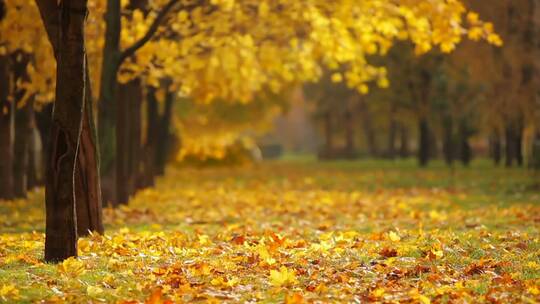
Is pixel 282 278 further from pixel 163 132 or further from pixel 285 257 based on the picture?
pixel 163 132

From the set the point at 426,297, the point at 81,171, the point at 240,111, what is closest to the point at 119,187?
the point at 81,171

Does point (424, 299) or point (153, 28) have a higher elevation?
point (153, 28)

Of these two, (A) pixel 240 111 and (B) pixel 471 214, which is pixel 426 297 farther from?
(A) pixel 240 111

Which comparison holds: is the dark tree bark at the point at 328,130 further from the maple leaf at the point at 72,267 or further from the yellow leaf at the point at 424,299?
the yellow leaf at the point at 424,299

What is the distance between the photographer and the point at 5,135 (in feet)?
67.5

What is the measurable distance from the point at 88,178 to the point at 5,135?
9155 mm

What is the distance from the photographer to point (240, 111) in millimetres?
49438

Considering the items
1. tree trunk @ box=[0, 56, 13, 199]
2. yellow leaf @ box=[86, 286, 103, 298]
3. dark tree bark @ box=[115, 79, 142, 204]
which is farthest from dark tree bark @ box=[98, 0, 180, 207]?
yellow leaf @ box=[86, 286, 103, 298]

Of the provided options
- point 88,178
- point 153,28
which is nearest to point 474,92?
point 153,28

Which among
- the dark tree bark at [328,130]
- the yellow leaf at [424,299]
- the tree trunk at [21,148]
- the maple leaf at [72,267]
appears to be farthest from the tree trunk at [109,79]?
the dark tree bark at [328,130]

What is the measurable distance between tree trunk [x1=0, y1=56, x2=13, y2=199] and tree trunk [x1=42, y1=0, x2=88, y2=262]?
10692 mm

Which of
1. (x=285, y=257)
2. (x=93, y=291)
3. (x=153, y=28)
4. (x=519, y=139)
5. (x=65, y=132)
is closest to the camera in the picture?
(x=93, y=291)

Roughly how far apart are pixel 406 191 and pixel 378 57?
76.1 feet

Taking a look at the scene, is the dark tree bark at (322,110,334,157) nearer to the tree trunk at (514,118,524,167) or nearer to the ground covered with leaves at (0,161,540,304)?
the tree trunk at (514,118,524,167)
